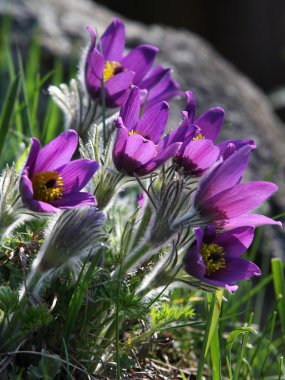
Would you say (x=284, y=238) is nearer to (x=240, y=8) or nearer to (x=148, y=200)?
(x=148, y=200)

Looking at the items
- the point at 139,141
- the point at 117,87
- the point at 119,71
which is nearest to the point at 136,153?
the point at 139,141

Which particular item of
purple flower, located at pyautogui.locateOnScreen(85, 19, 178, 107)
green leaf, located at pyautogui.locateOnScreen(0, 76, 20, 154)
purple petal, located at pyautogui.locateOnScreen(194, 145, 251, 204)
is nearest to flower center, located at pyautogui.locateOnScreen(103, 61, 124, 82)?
purple flower, located at pyautogui.locateOnScreen(85, 19, 178, 107)

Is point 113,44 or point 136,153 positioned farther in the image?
point 113,44

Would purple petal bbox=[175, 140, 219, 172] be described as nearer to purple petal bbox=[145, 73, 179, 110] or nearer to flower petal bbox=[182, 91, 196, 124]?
flower petal bbox=[182, 91, 196, 124]

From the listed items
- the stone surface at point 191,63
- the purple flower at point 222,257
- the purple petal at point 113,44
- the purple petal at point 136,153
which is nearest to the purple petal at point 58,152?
the purple petal at point 136,153

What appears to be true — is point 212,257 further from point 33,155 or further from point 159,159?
point 33,155

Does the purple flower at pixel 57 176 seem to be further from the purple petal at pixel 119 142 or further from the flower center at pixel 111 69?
the flower center at pixel 111 69
